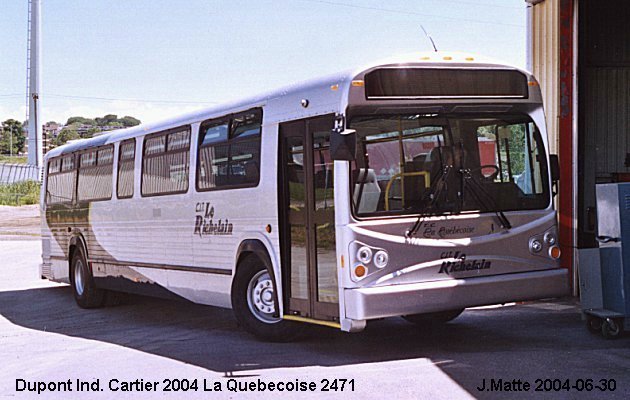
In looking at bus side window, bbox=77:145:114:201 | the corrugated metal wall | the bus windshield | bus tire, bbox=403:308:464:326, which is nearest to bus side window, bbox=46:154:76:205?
bus side window, bbox=77:145:114:201

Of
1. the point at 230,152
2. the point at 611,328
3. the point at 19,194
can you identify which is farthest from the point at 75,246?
the point at 19,194

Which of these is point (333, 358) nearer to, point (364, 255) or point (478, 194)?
point (364, 255)

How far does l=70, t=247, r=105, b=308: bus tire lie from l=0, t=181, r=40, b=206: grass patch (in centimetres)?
4498

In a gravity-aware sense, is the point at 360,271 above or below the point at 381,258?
below

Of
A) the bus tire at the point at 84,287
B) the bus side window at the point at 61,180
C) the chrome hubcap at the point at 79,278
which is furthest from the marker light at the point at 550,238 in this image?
the bus side window at the point at 61,180

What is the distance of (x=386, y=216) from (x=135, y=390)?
2781mm

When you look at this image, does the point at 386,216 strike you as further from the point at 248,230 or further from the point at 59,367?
the point at 59,367

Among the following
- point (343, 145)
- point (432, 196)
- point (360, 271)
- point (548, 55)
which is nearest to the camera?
point (343, 145)

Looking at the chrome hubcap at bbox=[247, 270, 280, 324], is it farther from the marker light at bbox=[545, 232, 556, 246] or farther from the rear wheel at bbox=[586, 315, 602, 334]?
the rear wheel at bbox=[586, 315, 602, 334]

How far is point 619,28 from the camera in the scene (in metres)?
17.9

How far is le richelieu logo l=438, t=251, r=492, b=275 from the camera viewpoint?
374 inches

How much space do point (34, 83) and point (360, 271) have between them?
190 ft

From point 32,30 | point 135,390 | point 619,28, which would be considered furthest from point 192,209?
point 32,30

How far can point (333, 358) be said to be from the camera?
968cm
